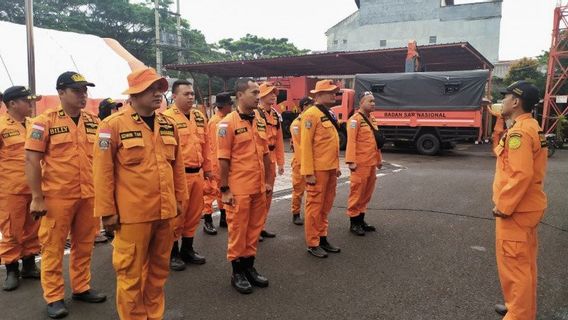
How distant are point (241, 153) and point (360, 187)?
1.97 metres

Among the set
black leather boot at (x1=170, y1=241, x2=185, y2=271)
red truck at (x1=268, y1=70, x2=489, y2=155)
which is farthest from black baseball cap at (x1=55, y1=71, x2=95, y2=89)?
red truck at (x1=268, y1=70, x2=489, y2=155)

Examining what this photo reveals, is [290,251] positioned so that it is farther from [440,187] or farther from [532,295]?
[440,187]

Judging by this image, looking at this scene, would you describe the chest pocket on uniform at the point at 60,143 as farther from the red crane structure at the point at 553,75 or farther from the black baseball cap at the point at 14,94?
the red crane structure at the point at 553,75

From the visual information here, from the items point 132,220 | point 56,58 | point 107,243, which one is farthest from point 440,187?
point 56,58

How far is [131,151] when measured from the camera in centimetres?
254

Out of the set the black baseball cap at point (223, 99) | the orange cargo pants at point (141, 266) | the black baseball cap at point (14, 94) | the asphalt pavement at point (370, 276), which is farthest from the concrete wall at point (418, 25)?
the orange cargo pants at point (141, 266)

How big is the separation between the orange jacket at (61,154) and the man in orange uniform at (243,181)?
109 centimetres

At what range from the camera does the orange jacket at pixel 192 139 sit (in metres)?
4.23

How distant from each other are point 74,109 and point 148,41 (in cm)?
2886

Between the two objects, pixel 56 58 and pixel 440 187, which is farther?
pixel 56 58

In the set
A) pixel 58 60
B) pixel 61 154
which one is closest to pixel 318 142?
pixel 61 154

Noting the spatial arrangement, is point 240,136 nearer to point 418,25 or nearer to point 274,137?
point 274,137

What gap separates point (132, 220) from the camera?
8.36ft

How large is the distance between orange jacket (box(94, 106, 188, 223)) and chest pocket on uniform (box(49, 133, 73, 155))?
839 mm
